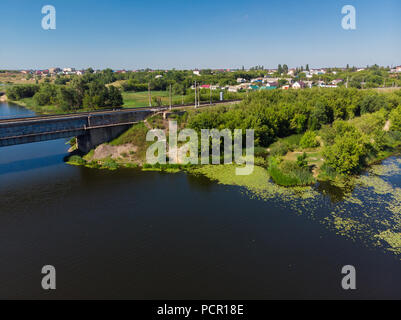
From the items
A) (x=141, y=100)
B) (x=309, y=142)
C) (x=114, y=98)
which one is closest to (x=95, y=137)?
(x=114, y=98)

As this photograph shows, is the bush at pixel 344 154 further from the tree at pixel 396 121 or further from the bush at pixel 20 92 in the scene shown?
the bush at pixel 20 92

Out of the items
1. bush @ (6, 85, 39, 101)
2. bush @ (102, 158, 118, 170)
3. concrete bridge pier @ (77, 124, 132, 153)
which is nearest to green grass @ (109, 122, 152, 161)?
concrete bridge pier @ (77, 124, 132, 153)

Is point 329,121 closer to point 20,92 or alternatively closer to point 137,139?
point 137,139

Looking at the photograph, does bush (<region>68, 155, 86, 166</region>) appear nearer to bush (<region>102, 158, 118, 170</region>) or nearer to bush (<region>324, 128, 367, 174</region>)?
bush (<region>102, 158, 118, 170</region>)

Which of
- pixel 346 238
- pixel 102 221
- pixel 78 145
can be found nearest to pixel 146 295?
pixel 102 221

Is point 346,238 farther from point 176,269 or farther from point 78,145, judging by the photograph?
point 78,145
